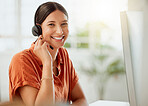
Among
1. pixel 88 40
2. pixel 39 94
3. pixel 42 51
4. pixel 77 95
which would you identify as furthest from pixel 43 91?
pixel 88 40

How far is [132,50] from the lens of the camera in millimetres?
609

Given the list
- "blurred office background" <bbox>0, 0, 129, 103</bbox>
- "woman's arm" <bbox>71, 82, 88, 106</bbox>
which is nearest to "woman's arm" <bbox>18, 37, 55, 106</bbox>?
"woman's arm" <bbox>71, 82, 88, 106</bbox>

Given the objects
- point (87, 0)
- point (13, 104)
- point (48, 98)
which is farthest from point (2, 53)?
point (13, 104)

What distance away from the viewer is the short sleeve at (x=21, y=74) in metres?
0.75

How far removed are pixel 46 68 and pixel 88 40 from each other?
103 inches

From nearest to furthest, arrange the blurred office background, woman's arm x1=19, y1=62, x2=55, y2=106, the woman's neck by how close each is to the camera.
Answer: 1. woman's arm x1=19, y1=62, x2=55, y2=106
2. the woman's neck
3. the blurred office background

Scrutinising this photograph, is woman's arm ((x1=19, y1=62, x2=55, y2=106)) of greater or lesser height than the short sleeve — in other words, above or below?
below

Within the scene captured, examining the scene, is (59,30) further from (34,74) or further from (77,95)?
(77,95)

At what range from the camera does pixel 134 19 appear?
593 millimetres

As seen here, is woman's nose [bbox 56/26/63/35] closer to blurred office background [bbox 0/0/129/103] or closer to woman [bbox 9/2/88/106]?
woman [bbox 9/2/88/106]

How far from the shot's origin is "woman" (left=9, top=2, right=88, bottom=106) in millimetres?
753

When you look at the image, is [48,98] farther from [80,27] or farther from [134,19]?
[80,27]

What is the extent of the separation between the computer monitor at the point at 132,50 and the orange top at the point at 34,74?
1.05ft

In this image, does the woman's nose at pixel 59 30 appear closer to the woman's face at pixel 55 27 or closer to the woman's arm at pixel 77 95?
the woman's face at pixel 55 27
